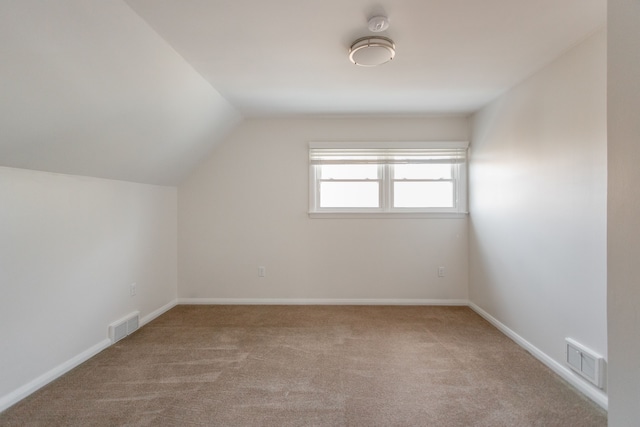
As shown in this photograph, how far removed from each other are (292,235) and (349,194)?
0.93 metres

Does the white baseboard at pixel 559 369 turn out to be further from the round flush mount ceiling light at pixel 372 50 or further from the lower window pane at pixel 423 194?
the round flush mount ceiling light at pixel 372 50

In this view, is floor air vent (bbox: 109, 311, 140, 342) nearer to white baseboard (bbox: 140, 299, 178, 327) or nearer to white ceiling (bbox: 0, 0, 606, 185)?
white baseboard (bbox: 140, 299, 178, 327)

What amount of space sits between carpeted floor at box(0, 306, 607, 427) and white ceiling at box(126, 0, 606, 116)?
7.96 ft

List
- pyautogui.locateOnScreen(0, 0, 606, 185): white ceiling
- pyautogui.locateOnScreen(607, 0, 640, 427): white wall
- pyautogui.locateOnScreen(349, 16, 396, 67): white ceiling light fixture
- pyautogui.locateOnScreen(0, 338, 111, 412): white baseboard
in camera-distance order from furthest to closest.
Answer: pyautogui.locateOnScreen(349, 16, 396, 67): white ceiling light fixture → pyautogui.locateOnScreen(0, 338, 111, 412): white baseboard → pyautogui.locateOnScreen(0, 0, 606, 185): white ceiling → pyautogui.locateOnScreen(607, 0, 640, 427): white wall

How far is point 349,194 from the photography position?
392cm

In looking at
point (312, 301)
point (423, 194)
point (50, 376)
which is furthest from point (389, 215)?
point (50, 376)

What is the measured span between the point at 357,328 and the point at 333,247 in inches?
43.7

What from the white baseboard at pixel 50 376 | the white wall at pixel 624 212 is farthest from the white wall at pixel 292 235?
the white wall at pixel 624 212

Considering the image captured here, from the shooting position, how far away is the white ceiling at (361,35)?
1718mm

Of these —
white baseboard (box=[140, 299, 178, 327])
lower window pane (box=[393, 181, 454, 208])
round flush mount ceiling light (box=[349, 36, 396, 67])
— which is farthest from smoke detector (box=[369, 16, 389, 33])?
white baseboard (box=[140, 299, 178, 327])

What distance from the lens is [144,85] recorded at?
216 centimetres

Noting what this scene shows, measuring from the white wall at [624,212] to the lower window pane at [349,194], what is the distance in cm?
293

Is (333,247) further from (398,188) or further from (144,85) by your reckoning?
(144,85)

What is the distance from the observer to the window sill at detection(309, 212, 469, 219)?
12.5ft
